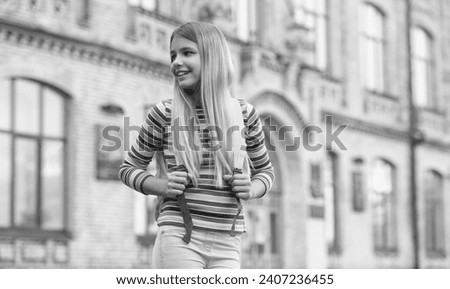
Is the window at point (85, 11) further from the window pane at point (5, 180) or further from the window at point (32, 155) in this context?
the window pane at point (5, 180)

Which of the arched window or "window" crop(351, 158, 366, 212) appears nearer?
the arched window

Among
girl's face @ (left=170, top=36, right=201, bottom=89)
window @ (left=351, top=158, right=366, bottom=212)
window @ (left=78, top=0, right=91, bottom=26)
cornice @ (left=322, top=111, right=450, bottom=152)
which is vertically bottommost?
girl's face @ (left=170, top=36, right=201, bottom=89)

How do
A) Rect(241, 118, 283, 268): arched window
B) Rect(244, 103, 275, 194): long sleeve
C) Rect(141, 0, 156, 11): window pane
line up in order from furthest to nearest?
Rect(241, 118, 283, 268): arched window → Rect(141, 0, 156, 11): window pane → Rect(244, 103, 275, 194): long sleeve

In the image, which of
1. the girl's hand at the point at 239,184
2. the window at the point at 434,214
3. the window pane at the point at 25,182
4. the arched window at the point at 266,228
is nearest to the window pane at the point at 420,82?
the window at the point at 434,214

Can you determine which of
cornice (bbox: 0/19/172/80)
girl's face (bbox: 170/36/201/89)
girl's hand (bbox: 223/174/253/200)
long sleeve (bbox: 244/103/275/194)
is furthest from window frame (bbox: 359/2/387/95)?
girl's hand (bbox: 223/174/253/200)

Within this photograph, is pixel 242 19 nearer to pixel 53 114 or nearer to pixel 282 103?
pixel 282 103

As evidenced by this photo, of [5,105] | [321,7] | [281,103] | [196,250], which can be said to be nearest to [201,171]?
[196,250]

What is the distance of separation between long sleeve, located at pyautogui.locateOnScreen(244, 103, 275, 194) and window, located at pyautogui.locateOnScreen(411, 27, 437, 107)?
2422 cm

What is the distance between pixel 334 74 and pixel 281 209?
4.04m

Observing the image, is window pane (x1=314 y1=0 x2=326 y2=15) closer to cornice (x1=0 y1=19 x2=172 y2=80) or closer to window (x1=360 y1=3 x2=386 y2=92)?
window (x1=360 y1=3 x2=386 y2=92)

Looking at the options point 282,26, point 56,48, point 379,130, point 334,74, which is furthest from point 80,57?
point 379,130

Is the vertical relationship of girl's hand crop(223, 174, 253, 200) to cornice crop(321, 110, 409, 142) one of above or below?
below

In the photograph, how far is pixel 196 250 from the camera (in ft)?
13.7

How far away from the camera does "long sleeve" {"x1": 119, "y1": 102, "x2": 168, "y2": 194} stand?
4348mm
